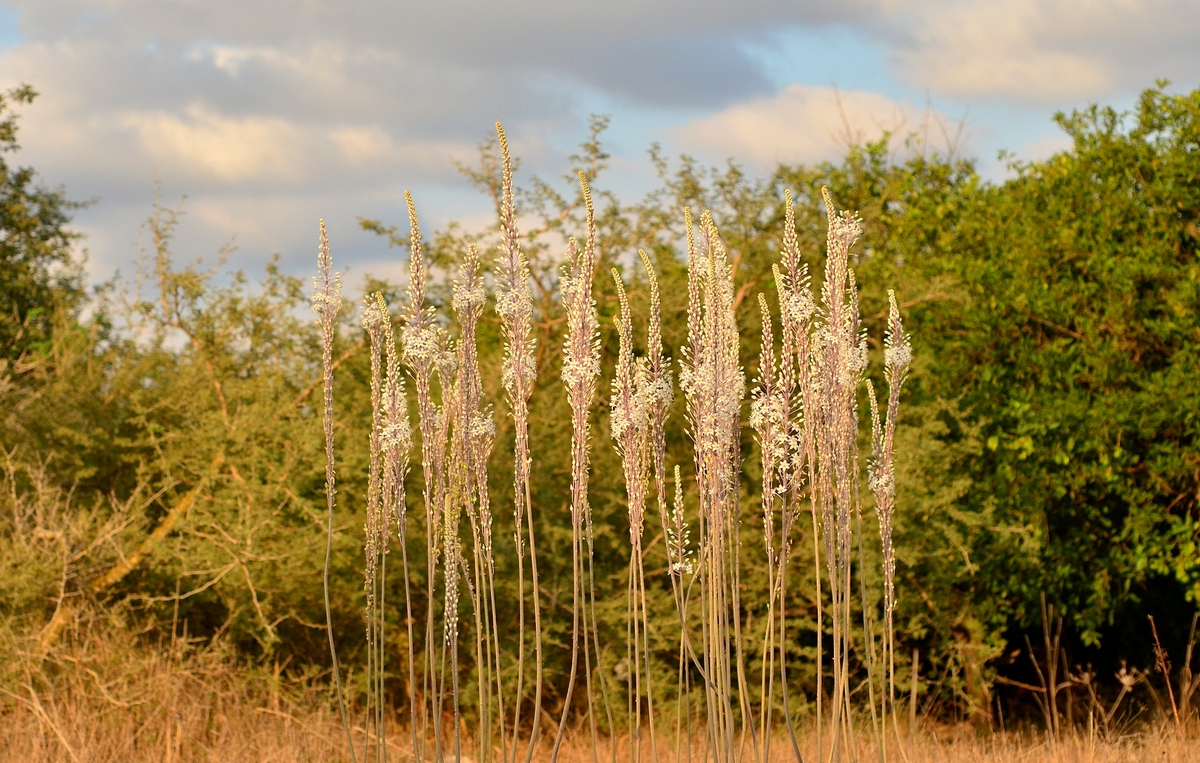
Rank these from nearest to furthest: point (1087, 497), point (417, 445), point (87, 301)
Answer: point (417, 445) < point (1087, 497) < point (87, 301)

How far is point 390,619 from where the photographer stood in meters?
8.59

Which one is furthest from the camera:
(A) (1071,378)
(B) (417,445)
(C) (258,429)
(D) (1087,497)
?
(D) (1087,497)

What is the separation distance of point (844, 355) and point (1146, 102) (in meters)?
8.67

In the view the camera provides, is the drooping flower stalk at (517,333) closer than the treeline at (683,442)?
Yes

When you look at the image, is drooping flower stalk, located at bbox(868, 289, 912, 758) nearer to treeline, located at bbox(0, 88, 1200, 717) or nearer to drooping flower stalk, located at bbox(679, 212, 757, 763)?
drooping flower stalk, located at bbox(679, 212, 757, 763)

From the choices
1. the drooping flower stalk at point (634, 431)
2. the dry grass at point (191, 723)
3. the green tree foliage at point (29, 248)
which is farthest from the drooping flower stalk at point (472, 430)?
the green tree foliage at point (29, 248)

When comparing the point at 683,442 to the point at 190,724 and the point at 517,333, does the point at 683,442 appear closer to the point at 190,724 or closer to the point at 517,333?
the point at 190,724

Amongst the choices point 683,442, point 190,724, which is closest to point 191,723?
point 190,724

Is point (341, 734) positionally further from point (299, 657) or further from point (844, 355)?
point (844, 355)

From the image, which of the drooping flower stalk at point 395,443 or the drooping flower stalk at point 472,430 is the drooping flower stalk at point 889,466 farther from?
the drooping flower stalk at point 395,443

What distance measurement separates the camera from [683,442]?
8.96 meters

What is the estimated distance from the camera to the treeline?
319 inches

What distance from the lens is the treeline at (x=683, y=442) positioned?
810 centimetres

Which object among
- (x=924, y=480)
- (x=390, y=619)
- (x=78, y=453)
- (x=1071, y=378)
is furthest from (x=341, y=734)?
(x=1071, y=378)
